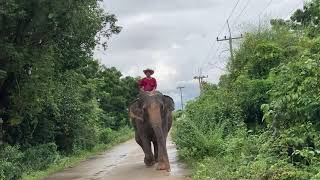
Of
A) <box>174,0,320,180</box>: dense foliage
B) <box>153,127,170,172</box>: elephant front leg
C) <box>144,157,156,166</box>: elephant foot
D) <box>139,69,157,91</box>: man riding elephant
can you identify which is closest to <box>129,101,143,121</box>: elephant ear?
<box>139,69,157,91</box>: man riding elephant

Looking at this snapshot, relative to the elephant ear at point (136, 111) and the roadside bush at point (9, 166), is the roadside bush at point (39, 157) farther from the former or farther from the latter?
the elephant ear at point (136, 111)

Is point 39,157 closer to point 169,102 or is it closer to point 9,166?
point 9,166

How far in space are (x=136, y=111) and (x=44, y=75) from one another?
4.46 m

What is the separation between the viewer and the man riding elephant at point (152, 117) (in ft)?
50.6

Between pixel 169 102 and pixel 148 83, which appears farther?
pixel 148 83

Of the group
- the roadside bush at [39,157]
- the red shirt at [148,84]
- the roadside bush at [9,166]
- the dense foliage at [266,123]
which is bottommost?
the roadside bush at [39,157]

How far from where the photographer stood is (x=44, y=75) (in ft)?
63.2

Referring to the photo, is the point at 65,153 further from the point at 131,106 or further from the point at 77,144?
the point at 131,106

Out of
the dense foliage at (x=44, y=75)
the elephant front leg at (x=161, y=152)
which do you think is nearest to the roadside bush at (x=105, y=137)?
the dense foliage at (x=44, y=75)

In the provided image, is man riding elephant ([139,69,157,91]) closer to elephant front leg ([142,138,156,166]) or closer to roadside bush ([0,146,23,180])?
elephant front leg ([142,138,156,166])

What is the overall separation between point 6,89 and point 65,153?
7.73 metres

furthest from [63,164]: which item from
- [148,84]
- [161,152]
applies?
[161,152]

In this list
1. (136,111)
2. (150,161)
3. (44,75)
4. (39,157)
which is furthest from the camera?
(39,157)

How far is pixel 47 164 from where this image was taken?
2147cm
